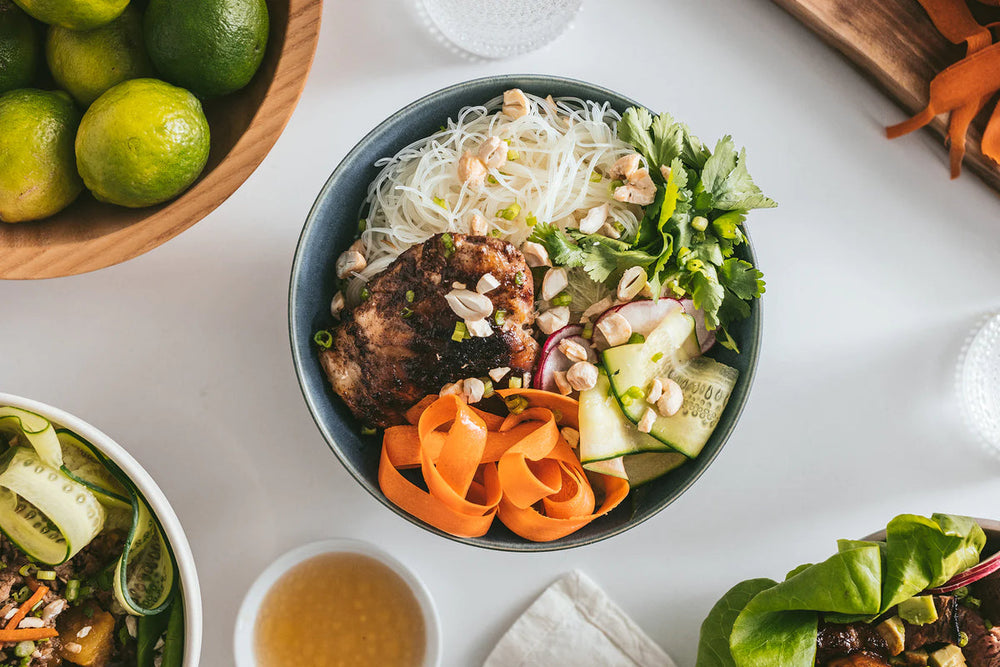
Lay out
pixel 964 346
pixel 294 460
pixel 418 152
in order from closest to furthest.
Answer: pixel 418 152, pixel 294 460, pixel 964 346

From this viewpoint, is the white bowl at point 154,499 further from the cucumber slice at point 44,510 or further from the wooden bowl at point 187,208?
the wooden bowl at point 187,208

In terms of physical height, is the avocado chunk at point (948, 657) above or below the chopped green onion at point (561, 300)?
below

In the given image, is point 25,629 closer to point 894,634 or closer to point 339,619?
point 339,619

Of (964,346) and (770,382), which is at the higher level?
(964,346)

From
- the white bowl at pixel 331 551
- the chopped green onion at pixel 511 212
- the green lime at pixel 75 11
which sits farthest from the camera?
the white bowl at pixel 331 551

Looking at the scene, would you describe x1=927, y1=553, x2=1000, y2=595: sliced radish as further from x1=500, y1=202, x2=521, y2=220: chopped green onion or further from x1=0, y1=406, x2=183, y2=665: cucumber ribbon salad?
x1=0, y1=406, x2=183, y2=665: cucumber ribbon salad

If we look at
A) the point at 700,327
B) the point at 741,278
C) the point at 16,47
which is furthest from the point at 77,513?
the point at 741,278

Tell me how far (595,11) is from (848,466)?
5.29ft

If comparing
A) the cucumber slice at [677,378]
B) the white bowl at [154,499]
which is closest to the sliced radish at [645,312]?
the cucumber slice at [677,378]

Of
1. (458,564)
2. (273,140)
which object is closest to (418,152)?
(273,140)

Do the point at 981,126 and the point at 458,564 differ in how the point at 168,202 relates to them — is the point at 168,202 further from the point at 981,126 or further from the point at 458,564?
the point at 981,126

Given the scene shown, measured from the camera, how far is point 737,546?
2.52 m

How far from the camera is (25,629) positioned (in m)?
2.00

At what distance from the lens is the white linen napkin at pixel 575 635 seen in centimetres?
244
